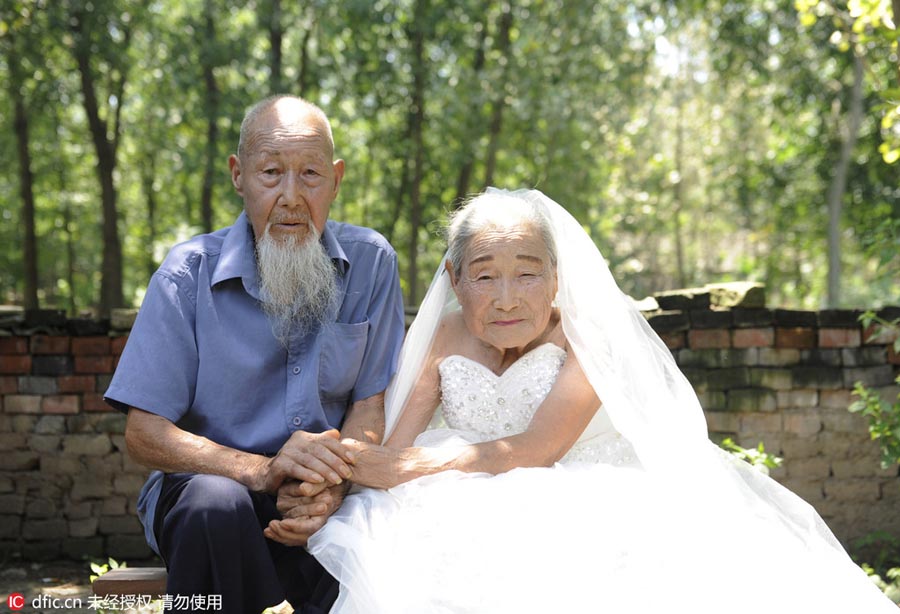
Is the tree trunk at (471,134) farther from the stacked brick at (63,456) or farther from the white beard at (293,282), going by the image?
the white beard at (293,282)

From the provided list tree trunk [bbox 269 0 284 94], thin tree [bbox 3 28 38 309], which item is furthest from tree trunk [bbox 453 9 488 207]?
thin tree [bbox 3 28 38 309]

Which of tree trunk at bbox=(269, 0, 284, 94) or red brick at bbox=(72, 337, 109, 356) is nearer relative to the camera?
red brick at bbox=(72, 337, 109, 356)

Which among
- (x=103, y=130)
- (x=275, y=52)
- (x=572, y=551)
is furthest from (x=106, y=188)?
(x=572, y=551)

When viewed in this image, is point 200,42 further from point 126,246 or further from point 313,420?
point 126,246

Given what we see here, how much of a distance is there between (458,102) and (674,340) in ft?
15.7

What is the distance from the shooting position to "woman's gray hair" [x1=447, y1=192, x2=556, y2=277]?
299cm

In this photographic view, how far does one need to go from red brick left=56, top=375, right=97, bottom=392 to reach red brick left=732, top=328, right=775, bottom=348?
11.9 ft

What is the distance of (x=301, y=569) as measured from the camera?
9.10ft

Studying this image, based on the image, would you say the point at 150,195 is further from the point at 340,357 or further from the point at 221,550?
the point at 221,550

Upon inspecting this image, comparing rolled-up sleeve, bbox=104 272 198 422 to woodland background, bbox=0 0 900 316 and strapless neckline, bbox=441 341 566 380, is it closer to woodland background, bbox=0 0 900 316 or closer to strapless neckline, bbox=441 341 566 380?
strapless neckline, bbox=441 341 566 380

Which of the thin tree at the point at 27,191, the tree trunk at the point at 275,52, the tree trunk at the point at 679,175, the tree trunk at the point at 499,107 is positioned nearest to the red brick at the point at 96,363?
the tree trunk at the point at 275,52

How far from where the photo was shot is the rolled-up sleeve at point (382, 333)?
3.07 meters

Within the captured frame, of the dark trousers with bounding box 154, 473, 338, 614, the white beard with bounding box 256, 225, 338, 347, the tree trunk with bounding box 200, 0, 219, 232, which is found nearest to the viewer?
the dark trousers with bounding box 154, 473, 338, 614

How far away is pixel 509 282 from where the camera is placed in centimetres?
293
